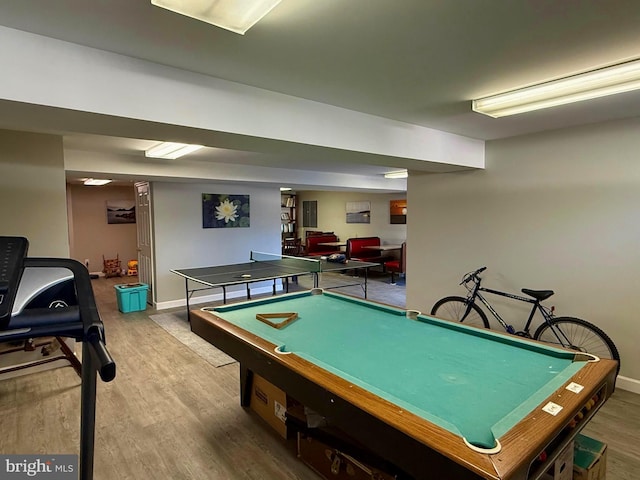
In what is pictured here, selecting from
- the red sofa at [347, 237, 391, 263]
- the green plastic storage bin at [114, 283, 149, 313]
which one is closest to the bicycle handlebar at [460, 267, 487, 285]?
the red sofa at [347, 237, 391, 263]

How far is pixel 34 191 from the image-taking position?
11.1ft

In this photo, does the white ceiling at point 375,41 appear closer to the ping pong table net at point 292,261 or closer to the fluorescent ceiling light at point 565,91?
the fluorescent ceiling light at point 565,91

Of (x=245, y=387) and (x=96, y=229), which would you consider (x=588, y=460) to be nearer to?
(x=245, y=387)

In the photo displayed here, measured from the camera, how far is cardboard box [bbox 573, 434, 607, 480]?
1.69 m

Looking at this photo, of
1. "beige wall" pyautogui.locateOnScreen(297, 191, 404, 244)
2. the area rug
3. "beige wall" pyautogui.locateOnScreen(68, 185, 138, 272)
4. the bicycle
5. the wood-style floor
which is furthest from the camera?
"beige wall" pyautogui.locateOnScreen(297, 191, 404, 244)

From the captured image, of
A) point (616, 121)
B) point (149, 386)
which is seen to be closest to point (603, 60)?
point (616, 121)

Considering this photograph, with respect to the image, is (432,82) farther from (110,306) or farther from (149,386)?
(110,306)

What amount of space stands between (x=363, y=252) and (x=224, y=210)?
3574 millimetres

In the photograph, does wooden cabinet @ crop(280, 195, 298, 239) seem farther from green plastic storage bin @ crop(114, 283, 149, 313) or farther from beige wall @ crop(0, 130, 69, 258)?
beige wall @ crop(0, 130, 69, 258)

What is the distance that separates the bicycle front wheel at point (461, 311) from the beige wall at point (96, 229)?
325 inches

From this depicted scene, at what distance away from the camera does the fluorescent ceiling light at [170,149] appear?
3.69 m

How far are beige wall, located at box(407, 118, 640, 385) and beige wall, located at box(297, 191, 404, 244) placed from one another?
479 cm

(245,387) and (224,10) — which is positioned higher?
(224,10)

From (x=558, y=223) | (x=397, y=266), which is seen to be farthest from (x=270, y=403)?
(x=397, y=266)
